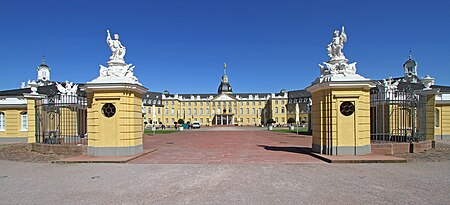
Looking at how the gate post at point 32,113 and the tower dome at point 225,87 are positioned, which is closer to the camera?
the gate post at point 32,113

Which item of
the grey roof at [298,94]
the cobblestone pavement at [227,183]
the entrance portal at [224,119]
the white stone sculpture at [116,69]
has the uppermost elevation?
the grey roof at [298,94]

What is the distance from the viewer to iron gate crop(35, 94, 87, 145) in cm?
1300

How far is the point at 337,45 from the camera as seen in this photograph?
1078 centimetres

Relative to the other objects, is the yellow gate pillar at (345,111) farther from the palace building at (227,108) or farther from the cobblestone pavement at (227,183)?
the palace building at (227,108)

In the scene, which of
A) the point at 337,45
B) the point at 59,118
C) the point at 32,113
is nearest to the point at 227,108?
the point at 32,113

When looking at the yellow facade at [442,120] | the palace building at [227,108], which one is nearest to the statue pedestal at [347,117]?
the yellow facade at [442,120]

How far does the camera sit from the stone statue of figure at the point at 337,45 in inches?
424

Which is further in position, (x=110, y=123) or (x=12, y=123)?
(x=12, y=123)

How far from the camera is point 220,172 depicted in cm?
755

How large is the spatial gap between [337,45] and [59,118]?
1391cm

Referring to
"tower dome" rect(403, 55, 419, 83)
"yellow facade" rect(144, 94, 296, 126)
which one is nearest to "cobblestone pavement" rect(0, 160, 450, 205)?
"tower dome" rect(403, 55, 419, 83)

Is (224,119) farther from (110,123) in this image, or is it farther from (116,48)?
(110,123)

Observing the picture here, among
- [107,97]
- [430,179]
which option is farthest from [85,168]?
[430,179]

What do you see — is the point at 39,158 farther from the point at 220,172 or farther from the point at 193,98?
the point at 193,98
